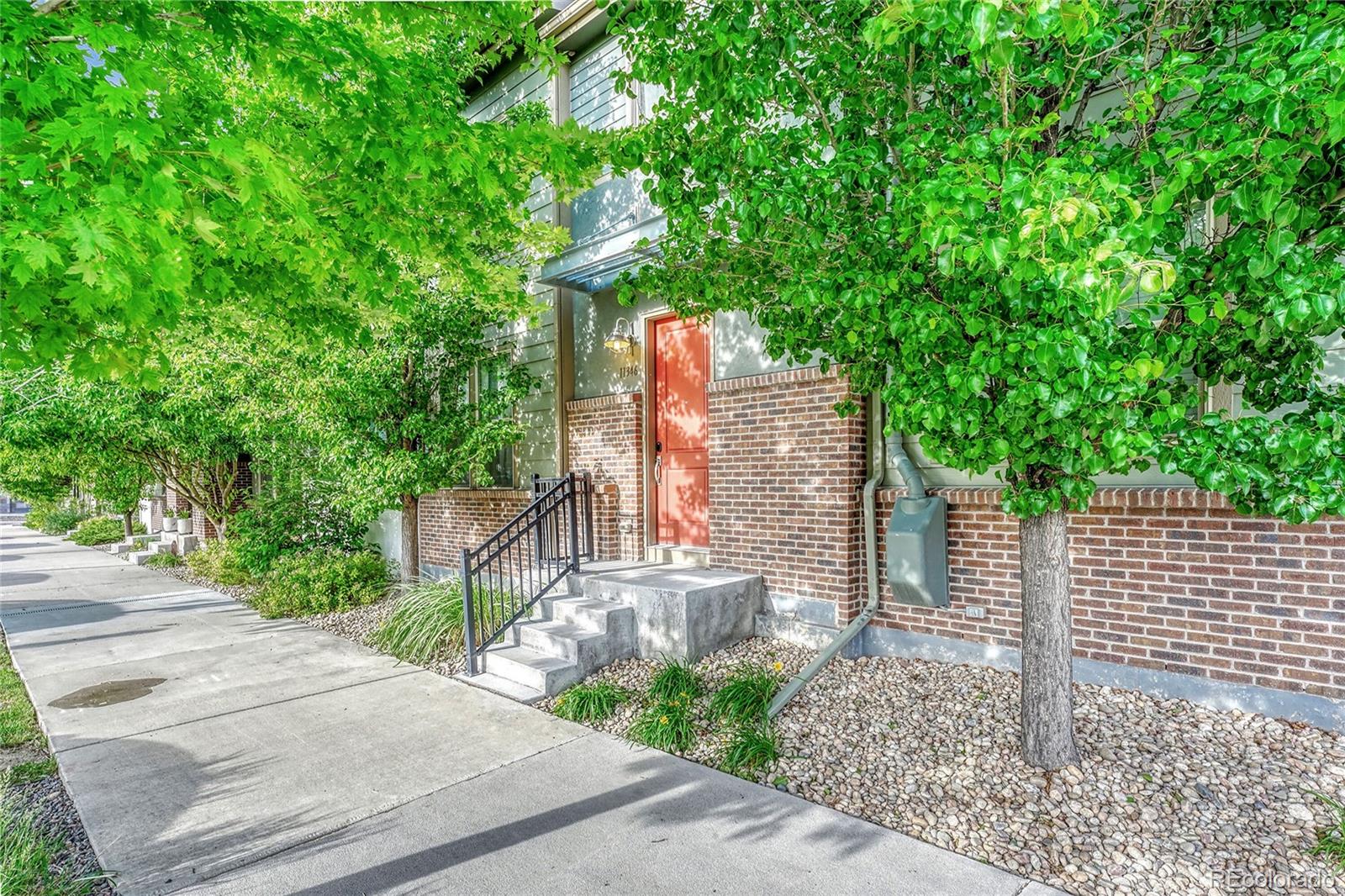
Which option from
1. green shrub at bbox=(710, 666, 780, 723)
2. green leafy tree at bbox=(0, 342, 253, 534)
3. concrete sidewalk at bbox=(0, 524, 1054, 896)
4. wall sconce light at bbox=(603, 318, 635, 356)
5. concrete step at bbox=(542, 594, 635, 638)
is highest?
wall sconce light at bbox=(603, 318, 635, 356)

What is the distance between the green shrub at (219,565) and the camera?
10.1m

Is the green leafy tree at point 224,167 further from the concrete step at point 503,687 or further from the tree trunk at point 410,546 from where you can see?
the tree trunk at point 410,546

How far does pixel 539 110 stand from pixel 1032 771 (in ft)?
20.1

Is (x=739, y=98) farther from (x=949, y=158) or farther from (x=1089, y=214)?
(x=1089, y=214)

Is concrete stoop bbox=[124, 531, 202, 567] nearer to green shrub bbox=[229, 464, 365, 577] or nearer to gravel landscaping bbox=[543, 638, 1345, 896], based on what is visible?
green shrub bbox=[229, 464, 365, 577]

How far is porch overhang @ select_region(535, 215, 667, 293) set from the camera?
19.2 feet

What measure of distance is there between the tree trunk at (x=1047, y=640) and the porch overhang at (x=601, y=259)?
353cm

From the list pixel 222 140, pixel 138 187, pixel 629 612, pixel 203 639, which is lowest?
pixel 203 639

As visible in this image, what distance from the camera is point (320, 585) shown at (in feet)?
26.5

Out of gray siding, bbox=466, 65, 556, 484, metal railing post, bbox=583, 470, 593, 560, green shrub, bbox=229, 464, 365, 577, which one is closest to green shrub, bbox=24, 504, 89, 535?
green shrub, bbox=229, 464, 365, 577

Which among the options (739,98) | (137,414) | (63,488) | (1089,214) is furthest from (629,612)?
(63,488)

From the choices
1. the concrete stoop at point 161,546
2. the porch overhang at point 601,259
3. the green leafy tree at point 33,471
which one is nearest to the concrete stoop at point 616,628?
the porch overhang at point 601,259

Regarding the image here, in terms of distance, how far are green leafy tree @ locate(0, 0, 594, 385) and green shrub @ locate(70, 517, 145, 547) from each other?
1900 cm

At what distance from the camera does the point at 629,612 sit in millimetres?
5410
